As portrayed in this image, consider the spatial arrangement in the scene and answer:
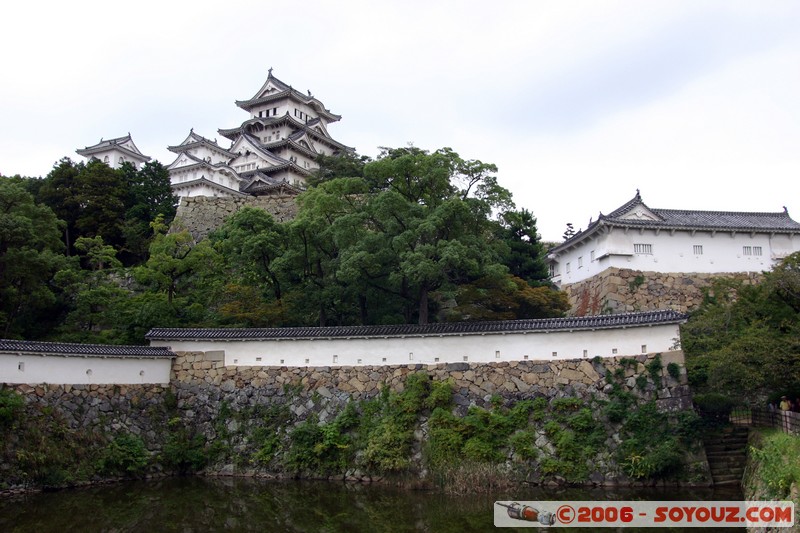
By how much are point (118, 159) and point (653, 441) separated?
41800 mm

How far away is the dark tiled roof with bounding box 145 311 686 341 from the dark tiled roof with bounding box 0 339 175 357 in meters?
0.76

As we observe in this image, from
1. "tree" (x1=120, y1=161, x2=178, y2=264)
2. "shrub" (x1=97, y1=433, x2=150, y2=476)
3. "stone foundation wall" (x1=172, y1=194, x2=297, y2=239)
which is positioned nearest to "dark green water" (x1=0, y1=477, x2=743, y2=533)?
"shrub" (x1=97, y1=433, x2=150, y2=476)

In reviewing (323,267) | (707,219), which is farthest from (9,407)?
(707,219)

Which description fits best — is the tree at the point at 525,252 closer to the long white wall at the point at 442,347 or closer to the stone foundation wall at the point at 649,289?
the stone foundation wall at the point at 649,289

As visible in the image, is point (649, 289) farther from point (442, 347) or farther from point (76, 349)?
point (76, 349)

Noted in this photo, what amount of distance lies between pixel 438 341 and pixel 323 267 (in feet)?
18.3

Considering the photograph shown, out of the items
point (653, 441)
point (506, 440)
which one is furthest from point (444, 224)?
point (653, 441)

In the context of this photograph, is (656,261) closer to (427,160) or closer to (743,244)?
(743,244)

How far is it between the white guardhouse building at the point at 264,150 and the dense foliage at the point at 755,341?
27654 mm

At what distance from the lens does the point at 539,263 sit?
2641 cm

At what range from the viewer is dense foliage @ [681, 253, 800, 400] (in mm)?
14523

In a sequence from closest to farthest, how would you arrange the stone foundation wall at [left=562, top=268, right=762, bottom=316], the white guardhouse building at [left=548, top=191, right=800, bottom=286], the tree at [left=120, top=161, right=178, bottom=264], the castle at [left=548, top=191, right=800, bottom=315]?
the stone foundation wall at [left=562, top=268, right=762, bottom=316] < the castle at [left=548, top=191, right=800, bottom=315] < the white guardhouse building at [left=548, top=191, right=800, bottom=286] < the tree at [left=120, top=161, right=178, bottom=264]

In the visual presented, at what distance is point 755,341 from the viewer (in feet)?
48.5

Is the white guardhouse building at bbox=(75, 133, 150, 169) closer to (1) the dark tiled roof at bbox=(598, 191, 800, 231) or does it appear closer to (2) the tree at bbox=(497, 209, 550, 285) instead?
(2) the tree at bbox=(497, 209, 550, 285)
